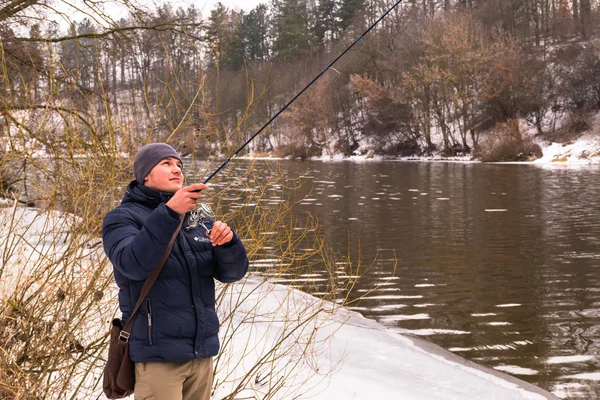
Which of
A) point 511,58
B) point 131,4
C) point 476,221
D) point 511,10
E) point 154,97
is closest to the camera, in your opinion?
point 154,97

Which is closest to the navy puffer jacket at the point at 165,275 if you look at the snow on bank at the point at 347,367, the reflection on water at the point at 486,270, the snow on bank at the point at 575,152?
the snow on bank at the point at 347,367

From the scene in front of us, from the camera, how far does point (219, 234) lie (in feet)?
8.47

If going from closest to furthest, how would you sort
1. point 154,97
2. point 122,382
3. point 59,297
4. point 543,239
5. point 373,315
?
point 122,382 → point 59,297 → point 154,97 → point 373,315 → point 543,239

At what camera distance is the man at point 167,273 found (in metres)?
2.46

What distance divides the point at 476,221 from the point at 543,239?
111 inches

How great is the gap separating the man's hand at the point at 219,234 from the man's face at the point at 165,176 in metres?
0.27

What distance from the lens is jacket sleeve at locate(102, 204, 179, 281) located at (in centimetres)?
243

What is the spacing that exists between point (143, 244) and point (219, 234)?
0.29m

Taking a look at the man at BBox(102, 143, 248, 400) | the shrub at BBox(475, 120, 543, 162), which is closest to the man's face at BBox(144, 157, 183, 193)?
the man at BBox(102, 143, 248, 400)

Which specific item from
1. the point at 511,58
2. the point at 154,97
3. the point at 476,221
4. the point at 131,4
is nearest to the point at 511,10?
the point at 511,58

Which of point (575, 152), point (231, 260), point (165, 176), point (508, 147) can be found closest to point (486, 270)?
point (231, 260)

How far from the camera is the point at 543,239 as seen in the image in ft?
44.3

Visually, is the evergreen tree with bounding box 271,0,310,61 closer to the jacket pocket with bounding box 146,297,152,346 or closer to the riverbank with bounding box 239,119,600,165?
the riverbank with bounding box 239,119,600,165

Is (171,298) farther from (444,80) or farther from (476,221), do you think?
(444,80)
